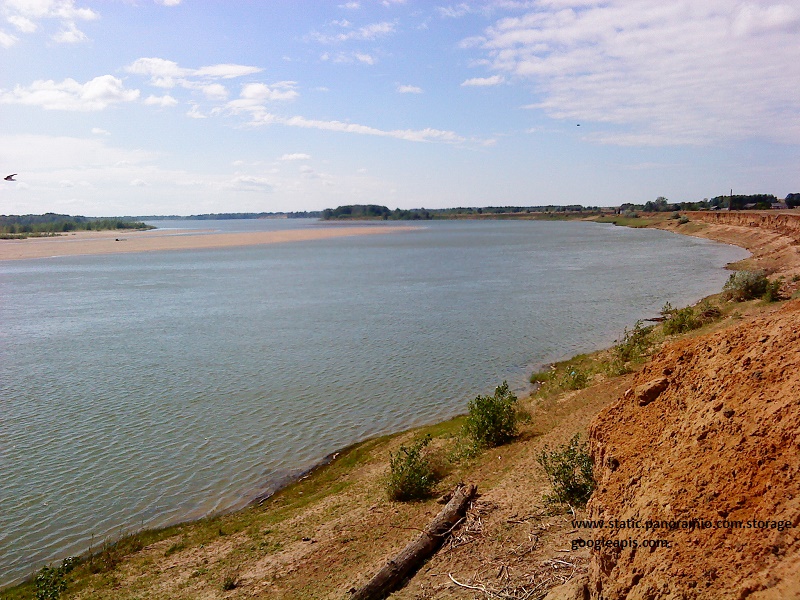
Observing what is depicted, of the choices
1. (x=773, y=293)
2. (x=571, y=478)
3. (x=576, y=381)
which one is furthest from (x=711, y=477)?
(x=773, y=293)

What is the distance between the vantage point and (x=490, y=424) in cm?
1354

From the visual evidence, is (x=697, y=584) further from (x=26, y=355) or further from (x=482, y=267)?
(x=482, y=267)

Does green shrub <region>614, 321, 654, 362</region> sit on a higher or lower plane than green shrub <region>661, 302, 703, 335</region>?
lower

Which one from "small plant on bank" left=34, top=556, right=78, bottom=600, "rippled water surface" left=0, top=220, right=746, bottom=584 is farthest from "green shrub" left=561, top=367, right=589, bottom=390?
"small plant on bank" left=34, top=556, right=78, bottom=600

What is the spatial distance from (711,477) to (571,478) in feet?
13.8

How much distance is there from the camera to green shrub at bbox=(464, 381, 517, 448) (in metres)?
13.5

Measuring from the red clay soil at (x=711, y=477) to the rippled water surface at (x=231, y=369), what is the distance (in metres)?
10.4

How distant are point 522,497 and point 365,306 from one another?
29.7 m

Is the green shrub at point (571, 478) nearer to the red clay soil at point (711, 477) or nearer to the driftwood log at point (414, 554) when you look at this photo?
the driftwood log at point (414, 554)

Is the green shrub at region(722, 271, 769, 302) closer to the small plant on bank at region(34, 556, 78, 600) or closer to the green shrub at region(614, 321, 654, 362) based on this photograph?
the green shrub at region(614, 321, 654, 362)

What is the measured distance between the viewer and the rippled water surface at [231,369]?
46.4 feet

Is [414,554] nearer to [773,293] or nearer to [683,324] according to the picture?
[683,324]

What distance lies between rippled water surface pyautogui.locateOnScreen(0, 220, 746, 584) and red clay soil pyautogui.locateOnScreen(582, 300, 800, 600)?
409 inches

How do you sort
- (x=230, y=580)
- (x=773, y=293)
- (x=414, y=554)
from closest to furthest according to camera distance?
1. (x=414, y=554)
2. (x=230, y=580)
3. (x=773, y=293)
